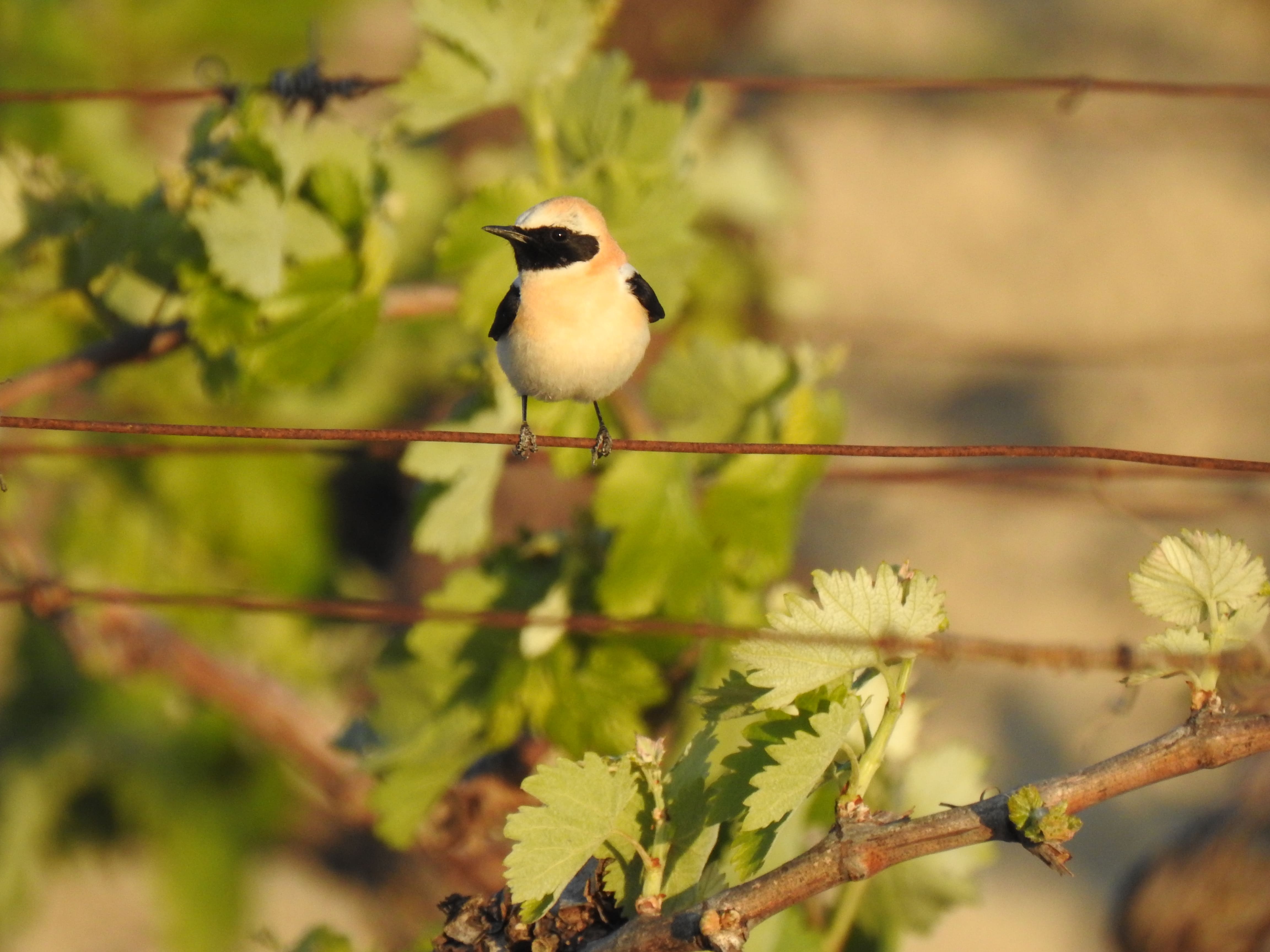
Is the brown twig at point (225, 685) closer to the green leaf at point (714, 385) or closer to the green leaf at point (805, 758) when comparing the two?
the green leaf at point (714, 385)

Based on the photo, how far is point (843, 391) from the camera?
6.92 metres

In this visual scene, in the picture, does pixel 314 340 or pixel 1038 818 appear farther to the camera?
pixel 314 340

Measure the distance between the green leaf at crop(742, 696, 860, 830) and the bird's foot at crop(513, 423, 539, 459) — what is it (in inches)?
23.6

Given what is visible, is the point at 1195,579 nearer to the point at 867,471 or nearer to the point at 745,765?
the point at 745,765

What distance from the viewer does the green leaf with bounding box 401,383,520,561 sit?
278cm

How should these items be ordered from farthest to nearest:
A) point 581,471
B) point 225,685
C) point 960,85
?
point 225,685 < point 960,85 < point 581,471

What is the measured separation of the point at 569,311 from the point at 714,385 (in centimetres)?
88

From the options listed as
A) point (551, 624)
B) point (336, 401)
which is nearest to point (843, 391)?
point (336, 401)

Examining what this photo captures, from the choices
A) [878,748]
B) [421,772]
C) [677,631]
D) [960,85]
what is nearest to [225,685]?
[421,772]

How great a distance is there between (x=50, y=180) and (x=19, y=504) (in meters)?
2.61

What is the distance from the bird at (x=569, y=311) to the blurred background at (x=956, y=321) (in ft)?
10.1

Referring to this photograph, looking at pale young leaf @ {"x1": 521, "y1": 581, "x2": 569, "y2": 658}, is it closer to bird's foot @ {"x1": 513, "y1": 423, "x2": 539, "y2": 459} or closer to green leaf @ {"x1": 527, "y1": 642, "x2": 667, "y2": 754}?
green leaf @ {"x1": 527, "y1": 642, "x2": 667, "y2": 754}

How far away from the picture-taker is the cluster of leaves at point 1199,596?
1729 mm

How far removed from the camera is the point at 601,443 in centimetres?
209
